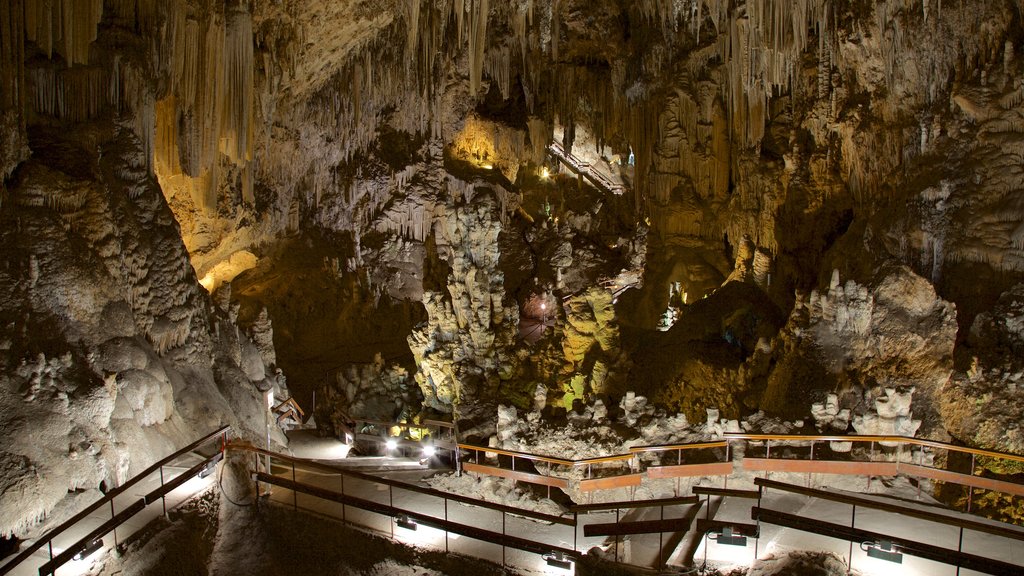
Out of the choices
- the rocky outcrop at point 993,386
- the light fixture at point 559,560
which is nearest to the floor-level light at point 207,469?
the light fixture at point 559,560

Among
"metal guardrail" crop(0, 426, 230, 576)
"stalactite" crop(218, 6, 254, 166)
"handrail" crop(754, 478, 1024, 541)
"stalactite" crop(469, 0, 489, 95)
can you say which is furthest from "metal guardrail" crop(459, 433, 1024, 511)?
"stalactite" crop(469, 0, 489, 95)

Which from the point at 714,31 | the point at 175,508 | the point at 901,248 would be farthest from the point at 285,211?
the point at 901,248

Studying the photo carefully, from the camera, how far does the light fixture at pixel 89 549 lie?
218 inches

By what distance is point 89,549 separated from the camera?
561 cm

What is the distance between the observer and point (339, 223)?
2045 centimetres

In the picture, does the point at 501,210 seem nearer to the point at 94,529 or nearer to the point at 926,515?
the point at 94,529

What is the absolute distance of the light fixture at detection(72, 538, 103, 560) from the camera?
18.2 ft

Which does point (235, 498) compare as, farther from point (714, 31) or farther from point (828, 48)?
point (714, 31)

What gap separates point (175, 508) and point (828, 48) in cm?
1346

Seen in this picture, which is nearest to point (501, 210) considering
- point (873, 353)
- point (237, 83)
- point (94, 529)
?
point (237, 83)

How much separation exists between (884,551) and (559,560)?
253 cm

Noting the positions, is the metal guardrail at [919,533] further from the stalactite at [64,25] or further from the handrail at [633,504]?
the stalactite at [64,25]

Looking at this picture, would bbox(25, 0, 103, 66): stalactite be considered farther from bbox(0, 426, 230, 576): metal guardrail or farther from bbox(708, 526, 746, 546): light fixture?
bbox(708, 526, 746, 546): light fixture

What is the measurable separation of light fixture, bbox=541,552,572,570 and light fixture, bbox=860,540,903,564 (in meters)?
2.33
